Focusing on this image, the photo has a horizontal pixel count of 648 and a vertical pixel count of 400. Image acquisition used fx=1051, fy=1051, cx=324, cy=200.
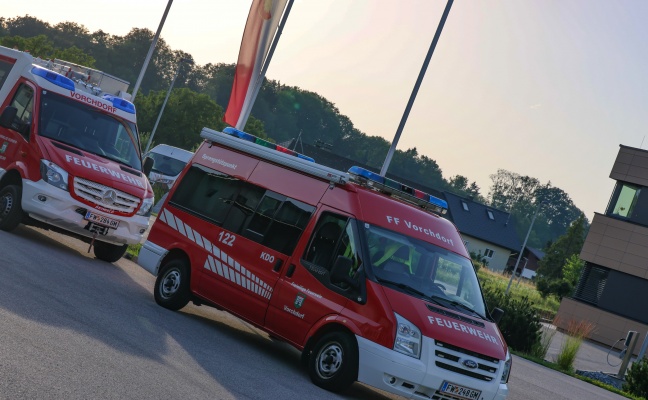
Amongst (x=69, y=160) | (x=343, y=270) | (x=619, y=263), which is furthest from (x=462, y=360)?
(x=619, y=263)

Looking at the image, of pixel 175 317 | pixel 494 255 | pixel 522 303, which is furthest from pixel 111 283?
pixel 494 255

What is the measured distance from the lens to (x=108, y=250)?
18.8m

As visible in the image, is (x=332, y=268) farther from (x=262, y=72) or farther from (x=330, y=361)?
(x=262, y=72)

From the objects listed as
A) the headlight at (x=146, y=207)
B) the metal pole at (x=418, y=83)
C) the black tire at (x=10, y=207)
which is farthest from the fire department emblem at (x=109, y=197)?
the metal pole at (x=418, y=83)

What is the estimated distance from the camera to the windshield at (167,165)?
37.9m

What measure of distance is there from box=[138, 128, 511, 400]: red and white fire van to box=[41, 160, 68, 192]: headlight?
241 cm

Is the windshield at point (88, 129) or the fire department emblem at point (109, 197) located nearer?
the fire department emblem at point (109, 197)

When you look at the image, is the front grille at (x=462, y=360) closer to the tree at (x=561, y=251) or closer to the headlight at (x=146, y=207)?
the headlight at (x=146, y=207)

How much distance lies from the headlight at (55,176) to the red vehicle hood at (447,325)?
24.2ft

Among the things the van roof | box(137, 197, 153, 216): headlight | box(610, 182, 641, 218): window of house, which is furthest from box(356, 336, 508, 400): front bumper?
box(610, 182, 641, 218): window of house

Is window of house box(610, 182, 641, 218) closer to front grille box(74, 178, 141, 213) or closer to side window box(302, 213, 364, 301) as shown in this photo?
front grille box(74, 178, 141, 213)

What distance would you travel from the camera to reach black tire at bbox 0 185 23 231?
17406 mm

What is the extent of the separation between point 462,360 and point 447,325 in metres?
0.41

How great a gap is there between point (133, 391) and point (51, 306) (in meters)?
3.49
